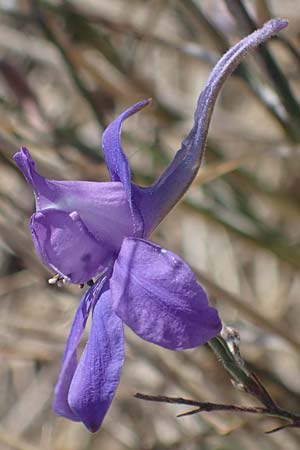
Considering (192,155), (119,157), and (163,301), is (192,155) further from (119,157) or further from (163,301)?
(163,301)

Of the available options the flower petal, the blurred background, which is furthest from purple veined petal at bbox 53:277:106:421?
the blurred background

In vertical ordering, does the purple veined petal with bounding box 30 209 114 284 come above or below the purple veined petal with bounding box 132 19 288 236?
below

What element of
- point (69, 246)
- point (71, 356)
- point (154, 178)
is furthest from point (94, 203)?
point (154, 178)

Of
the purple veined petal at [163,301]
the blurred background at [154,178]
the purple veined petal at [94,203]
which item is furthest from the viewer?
the blurred background at [154,178]

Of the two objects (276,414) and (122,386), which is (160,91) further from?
(276,414)

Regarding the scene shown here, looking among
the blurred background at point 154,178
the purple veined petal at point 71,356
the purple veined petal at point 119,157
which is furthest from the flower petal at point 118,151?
the blurred background at point 154,178

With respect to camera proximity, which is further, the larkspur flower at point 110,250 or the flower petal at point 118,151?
the flower petal at point 118,151

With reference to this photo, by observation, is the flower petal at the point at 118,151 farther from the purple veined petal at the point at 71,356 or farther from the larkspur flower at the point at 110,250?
the purple veined petal at the point at 71,356

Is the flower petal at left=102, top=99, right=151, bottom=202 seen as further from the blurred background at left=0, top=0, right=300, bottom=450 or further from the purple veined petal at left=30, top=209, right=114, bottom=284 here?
the blurred background at left=0, top=0, right=300, bottom=450
